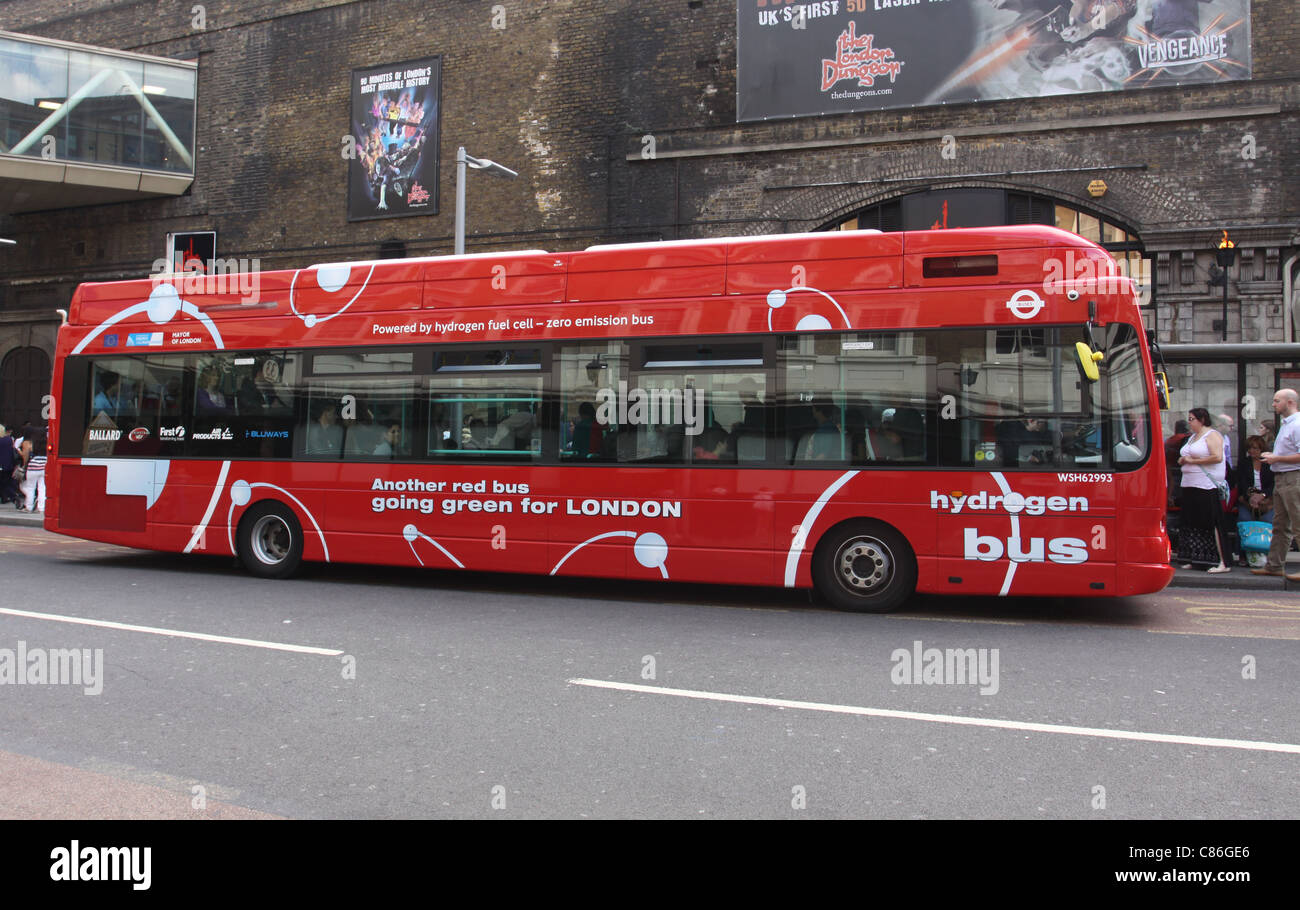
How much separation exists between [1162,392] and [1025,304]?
1483 millimetres

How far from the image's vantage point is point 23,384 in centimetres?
Answer: 2583

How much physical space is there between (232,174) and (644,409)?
18990 mm

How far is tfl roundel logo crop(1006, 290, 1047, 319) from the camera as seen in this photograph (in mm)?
7973

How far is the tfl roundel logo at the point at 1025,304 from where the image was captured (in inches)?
314

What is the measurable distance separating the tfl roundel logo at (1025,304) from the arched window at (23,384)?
2532cm

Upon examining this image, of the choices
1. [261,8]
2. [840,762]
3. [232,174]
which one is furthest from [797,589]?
[261,8]

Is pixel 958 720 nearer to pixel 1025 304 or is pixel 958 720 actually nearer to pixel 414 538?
pixel 1025 304

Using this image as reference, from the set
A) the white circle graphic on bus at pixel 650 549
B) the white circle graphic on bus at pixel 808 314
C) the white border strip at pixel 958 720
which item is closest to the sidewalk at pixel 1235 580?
the white circle graphic on bus at pixel 808 314

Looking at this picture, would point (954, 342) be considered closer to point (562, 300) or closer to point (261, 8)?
point (562, 300)

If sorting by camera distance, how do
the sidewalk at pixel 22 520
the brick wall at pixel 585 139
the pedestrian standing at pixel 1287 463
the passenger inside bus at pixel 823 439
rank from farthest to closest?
the sidewalk at pixel 22 520
the brick wall at pixel 585 139
the pedestrian standing at pixel 1287 463
the passenger inside bus at pixel 823 439

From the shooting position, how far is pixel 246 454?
10.7 metres

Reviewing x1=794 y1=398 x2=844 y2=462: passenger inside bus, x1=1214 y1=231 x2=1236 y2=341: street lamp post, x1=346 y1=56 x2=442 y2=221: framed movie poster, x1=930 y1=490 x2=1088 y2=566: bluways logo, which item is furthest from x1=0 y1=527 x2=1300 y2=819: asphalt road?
x1=346 y1=56 x2=442 y2=221: framed movie poster

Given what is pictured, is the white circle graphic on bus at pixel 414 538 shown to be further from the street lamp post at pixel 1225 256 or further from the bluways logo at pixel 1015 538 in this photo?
the street lamp post at pixel 1225 256

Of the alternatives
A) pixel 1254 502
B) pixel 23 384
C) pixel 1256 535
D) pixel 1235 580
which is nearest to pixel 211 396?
pixel 1235 580
